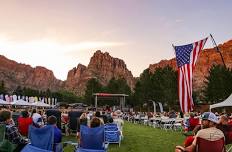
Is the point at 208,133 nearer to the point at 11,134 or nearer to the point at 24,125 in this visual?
the point at 11,134

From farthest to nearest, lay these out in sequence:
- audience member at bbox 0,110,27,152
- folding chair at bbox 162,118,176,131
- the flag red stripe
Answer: folding chair at bbox 162,118,176,131 → the flag red stripe → audience member at bbox 0,110,27,152

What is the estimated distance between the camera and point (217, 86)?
6756 centimetres

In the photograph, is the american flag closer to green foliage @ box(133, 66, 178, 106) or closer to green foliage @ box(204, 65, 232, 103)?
green foliage @ box(204, 65, 232, 103)

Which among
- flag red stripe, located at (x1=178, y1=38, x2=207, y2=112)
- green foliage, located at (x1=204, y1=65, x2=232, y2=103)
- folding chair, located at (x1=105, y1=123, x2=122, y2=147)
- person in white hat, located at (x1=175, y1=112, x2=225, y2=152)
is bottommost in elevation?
folding chair, located at (x1=105, y1=123, x2=122, y2=147)

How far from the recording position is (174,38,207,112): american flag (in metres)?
13.4

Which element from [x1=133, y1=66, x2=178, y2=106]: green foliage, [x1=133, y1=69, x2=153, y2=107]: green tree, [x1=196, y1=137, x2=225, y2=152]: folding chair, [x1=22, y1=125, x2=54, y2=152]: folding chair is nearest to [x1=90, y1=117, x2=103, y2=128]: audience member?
[x1=22, y1=125, x2=54, y2=152]: folding chair

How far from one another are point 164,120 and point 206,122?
22332mm

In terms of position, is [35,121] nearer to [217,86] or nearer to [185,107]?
[185,107]

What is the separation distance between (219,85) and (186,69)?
179 feet

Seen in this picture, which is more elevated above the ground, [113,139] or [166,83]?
[166,83]

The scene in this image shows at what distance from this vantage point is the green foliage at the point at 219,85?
64.8 m

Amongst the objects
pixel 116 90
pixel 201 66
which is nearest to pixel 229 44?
pixel 201 66

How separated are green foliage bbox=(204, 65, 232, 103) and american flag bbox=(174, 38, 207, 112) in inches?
1904

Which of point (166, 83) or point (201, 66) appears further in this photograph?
point (201, 66)
